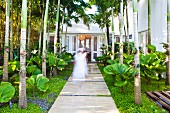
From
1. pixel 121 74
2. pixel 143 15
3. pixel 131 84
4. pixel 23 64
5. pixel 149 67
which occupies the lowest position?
pixel 131 84

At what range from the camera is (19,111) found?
5785mm

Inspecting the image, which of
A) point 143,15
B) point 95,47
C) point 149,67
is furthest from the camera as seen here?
point 95,47

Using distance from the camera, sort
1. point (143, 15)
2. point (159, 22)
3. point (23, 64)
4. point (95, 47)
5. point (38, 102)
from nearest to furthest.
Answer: point (23, 64), point (38, 102), point (159, 22), point (143, 15), point (95, 47)

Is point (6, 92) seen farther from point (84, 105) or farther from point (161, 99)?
point (161, 99)

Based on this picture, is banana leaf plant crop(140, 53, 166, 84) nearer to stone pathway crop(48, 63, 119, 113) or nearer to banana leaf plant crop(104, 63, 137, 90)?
banana leaf plant crop(104, 63, 137, 90)

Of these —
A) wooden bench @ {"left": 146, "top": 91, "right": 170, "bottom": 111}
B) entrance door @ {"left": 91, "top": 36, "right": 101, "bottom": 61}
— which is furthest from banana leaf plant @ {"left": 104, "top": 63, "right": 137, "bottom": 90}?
entrance door @ {"left": 91, "top": 36, "right": 101, "bottom": 61}

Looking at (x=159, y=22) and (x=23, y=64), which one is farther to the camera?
(x=159, y=22)

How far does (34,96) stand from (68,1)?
331 inches

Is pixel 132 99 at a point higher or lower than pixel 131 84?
lower

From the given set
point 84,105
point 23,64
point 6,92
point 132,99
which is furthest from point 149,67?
point 6,92

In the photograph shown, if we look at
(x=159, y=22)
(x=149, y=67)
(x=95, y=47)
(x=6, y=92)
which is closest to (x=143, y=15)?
(x=159, y=22)

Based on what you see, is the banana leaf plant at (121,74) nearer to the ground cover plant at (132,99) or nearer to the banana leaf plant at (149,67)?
the ground cover plant at (132,99)

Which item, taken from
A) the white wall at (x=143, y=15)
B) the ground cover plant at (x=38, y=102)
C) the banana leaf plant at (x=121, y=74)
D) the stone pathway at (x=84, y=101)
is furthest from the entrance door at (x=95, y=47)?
the banana leaf plant at (x=121, y=74)

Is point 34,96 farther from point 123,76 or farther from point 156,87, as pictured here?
point 156,87
